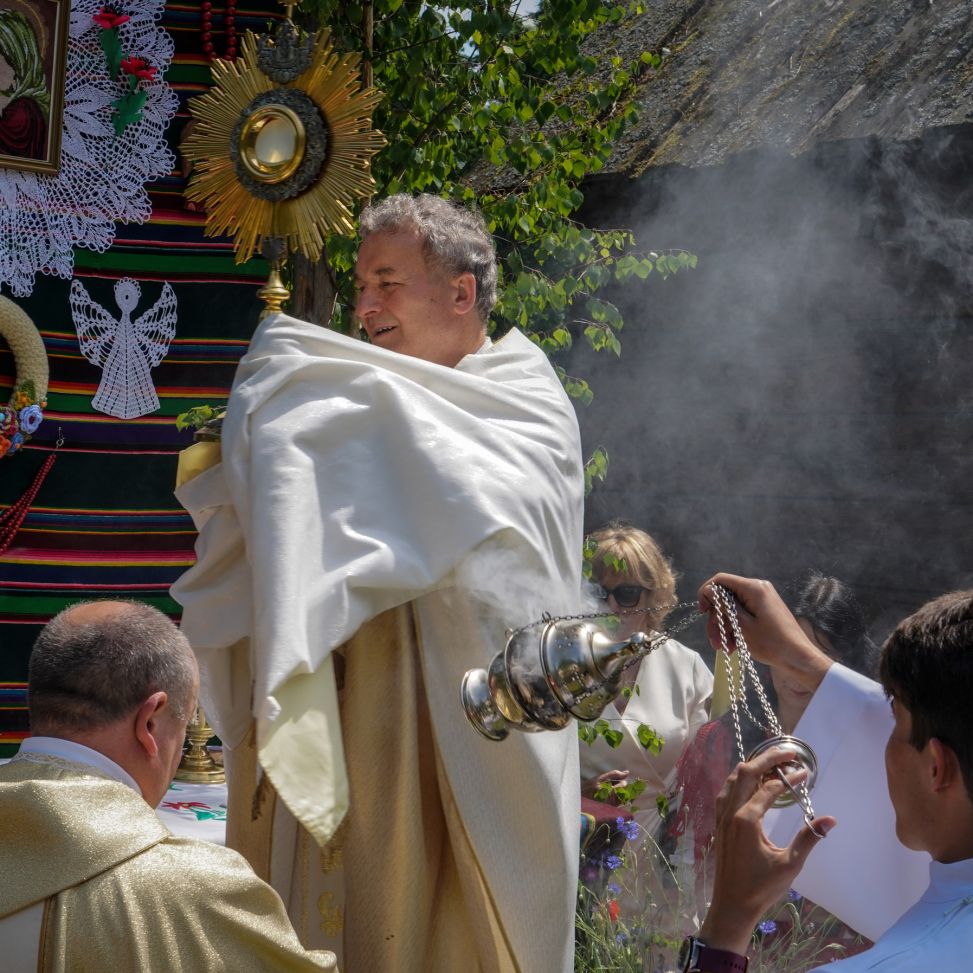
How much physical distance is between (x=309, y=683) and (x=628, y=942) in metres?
1.48

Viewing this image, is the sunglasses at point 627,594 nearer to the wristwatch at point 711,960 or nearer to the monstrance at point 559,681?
the monstrance at point 559,681

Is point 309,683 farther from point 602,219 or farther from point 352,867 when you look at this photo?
point 602,219

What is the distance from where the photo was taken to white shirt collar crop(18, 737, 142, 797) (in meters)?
1.96

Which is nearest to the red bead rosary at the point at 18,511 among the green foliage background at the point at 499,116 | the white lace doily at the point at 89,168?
the white lace doily at the point at 89,168

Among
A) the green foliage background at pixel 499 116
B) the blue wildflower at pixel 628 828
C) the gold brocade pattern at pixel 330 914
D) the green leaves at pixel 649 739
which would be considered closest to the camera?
the gold brocade pattern at pixel 330 914

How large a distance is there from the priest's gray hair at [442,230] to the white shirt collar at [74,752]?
4.39 feet

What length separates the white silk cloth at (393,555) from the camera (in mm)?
2260

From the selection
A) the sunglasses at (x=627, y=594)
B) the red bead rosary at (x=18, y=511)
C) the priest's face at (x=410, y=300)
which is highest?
the priest's face at (x=410, y=300)

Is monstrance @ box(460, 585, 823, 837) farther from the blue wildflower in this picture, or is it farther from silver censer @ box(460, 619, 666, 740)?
the blue wildflower

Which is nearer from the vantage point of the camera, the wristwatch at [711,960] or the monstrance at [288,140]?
the wristwatch at [711,960]

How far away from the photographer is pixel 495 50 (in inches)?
172

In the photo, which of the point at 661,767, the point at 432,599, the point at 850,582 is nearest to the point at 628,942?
the point at 661,767

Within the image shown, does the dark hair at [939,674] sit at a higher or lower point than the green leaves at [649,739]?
higher

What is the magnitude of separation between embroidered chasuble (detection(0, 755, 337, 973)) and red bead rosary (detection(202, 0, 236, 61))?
288 cm
